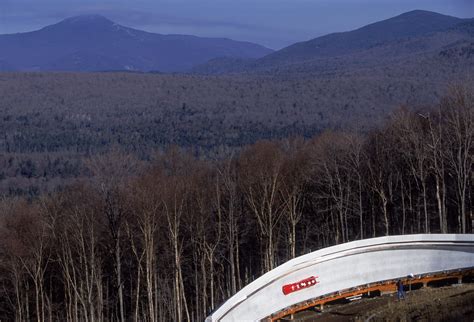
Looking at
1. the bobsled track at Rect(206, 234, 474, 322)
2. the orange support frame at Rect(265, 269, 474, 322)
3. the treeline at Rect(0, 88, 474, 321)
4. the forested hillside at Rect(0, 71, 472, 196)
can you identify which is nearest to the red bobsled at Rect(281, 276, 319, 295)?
the bobsled track at Rect(206, 234, 474, 322)

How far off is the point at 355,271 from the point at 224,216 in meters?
12.9

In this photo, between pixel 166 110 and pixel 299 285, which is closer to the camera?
pixel 299 285

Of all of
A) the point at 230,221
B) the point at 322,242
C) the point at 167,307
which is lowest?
the point at 167,307

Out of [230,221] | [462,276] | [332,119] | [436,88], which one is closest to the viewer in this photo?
[462,276]

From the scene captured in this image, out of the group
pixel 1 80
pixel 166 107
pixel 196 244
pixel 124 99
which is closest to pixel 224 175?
pixel 196 244

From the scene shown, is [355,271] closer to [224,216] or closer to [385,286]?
[385,286]

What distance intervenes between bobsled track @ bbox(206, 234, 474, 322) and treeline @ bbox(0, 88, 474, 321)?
17.4 ft

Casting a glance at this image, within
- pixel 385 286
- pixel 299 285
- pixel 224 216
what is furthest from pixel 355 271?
pixel 224 216

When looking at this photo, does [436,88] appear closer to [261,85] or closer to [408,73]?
[408,73]

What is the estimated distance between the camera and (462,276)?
100 feet

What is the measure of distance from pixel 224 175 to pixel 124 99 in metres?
126

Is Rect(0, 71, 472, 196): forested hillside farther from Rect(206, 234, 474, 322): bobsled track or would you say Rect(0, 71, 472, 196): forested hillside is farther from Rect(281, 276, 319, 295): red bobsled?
Rect(281, 276, 319, 295): red bobsled

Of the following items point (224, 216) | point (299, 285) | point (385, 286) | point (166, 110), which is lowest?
point (166, 110)

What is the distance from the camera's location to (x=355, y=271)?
103 ft
